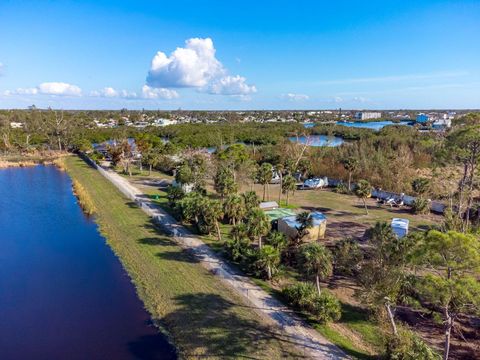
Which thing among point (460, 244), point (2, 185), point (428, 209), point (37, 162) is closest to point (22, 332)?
point (460, 244)

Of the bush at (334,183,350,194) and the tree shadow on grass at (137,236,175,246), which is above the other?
the bush at (334,183,350,194)

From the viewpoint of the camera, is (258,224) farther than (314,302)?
Yes

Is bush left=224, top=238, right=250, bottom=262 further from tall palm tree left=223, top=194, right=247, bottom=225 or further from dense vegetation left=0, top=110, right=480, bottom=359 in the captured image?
tall palm tree left=223, top=194, right=247, bottom=225

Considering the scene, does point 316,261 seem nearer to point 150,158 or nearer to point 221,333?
point 221,333

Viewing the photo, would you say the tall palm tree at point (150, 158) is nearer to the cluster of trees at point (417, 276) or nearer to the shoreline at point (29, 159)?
the shoreline at point (29, 159)

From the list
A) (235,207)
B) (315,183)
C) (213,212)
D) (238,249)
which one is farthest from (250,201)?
(315,183)

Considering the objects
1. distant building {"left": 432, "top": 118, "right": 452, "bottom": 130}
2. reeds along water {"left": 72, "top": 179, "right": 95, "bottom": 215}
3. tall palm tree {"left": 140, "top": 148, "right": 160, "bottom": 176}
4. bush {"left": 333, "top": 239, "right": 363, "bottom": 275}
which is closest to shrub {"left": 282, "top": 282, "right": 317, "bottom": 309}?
bush {"left": 333, "top": 239, "right": 363, "bottom": 275}

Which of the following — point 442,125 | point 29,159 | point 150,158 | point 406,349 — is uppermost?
point 442,125
